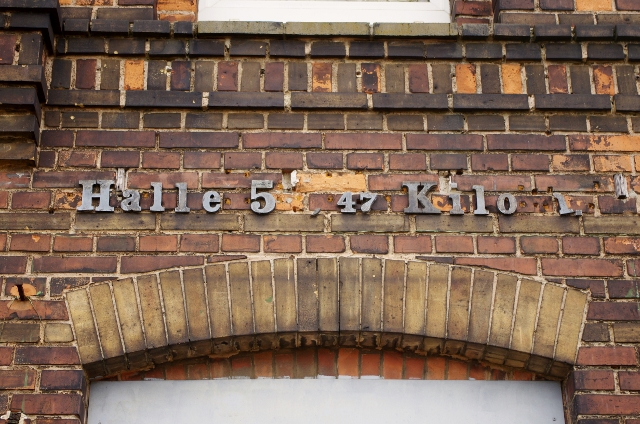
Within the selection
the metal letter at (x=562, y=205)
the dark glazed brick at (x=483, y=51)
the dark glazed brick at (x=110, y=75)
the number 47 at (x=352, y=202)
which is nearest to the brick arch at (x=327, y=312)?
the number 47 at (x=352, y=202)

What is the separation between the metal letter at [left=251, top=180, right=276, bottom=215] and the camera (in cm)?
382

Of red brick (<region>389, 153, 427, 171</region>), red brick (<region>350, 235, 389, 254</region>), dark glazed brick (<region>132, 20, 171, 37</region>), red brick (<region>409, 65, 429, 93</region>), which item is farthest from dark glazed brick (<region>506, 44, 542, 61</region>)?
dark glazed brick (<region>132, 20, 171, 37</region>)

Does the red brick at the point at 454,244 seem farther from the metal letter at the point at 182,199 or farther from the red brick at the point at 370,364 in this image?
the metal letter at the point at 182,199

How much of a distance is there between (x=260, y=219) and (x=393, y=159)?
646 millimetres

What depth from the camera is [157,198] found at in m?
3.83

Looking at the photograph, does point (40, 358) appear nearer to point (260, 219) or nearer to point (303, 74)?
point (260, 219)

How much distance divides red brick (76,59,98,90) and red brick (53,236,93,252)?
27.9 inches

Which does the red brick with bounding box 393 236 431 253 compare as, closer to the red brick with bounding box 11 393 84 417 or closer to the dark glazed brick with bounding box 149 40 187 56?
the dark glazed brick with bounding box 149 40 187 56

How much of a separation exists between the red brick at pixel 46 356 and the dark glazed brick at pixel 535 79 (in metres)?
2.29

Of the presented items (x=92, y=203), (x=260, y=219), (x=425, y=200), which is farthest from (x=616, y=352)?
(x=92, y=203)

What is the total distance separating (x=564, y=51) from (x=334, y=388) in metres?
1.86

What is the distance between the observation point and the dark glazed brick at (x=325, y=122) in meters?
3.99

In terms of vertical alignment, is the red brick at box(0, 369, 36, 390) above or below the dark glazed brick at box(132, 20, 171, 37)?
below

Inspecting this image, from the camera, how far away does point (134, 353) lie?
361 centimetres
